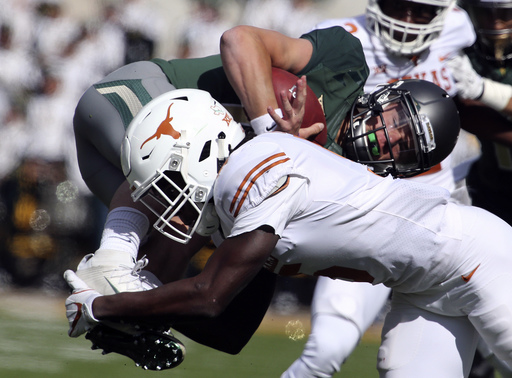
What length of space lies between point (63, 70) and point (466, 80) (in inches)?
105

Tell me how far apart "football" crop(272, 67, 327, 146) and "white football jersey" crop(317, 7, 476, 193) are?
105 cm

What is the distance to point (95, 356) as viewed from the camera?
3.63m

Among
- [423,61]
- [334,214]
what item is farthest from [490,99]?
[334,214]

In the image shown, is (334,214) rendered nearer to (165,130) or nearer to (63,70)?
(165,130)

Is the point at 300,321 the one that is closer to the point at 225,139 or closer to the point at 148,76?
the point at 148,76

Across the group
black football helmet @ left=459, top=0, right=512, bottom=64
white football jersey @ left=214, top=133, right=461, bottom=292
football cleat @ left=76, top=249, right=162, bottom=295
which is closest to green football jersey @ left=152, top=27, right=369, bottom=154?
white football jersey @ left=214, top=133, right=461, bottom=292

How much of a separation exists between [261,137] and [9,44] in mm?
3567

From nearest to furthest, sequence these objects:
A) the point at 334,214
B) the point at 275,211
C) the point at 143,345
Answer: the point at 275,211 → the point at 334,214 → the point at 143,345

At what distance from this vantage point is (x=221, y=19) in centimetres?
523

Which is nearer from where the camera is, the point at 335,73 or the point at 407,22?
the point at 335,73

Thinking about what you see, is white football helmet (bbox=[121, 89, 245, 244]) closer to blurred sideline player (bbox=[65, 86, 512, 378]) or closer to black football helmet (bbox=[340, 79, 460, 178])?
blurred sideline player (bbox=[65, 86, 512, 378])

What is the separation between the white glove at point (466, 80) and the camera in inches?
145

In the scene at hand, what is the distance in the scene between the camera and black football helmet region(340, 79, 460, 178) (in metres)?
2.50

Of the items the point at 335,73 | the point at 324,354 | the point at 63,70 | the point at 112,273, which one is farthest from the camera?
the point at 63,70
